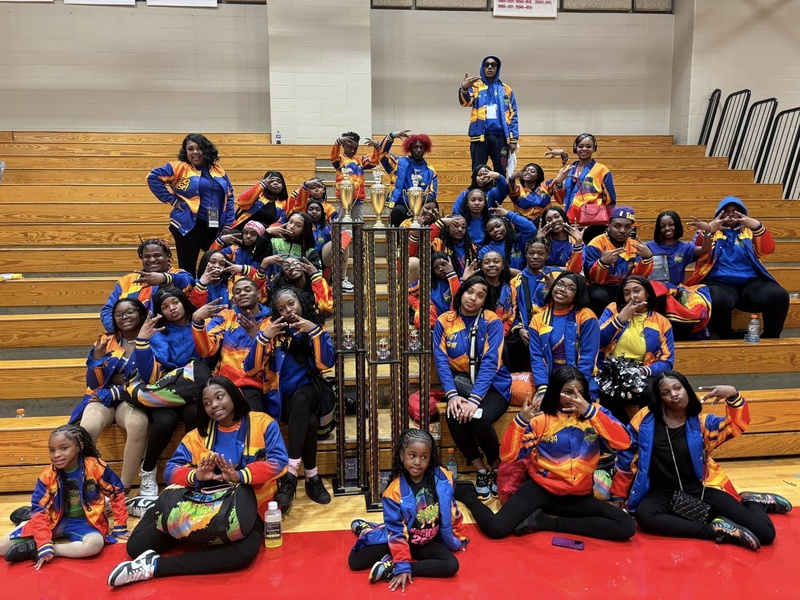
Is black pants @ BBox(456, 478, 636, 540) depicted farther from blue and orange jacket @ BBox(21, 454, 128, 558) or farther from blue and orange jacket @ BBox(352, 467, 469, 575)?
blue and orange jacket @ BBox(21, 454, 128, 558)

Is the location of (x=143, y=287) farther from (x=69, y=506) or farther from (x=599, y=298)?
(x=599, y=298)

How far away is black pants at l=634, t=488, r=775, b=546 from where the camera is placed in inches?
111

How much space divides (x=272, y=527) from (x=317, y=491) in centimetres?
45

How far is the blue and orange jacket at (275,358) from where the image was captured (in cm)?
320

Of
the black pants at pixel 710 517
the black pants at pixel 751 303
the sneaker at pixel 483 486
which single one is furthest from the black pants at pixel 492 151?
the black pants at pixel 710 517

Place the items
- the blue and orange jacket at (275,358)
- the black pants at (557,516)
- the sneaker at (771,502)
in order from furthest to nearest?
the blue and orange jacket at (275,358), the sneaker at (771,502), the black pants at (557,516)

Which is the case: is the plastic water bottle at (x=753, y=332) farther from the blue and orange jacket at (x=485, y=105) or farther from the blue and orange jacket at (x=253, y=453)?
the blue and orange jacket at (x=253, y=453)

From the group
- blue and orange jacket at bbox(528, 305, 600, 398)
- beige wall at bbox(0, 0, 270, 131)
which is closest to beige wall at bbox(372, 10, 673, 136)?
beige wall at bbox(0, 0, 270, 131)

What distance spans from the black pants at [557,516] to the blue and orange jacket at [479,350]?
0.58 m

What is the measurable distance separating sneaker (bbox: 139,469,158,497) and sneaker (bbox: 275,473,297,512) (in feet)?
2.29

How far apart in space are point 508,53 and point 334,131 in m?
3.00

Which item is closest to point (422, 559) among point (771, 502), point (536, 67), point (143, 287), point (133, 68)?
point (771, 502)

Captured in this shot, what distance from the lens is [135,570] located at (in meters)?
2.53

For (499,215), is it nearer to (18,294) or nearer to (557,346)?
(557,346)
